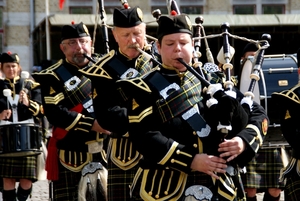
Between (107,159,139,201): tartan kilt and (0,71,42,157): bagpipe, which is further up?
(0,71,42,157): bagpipe

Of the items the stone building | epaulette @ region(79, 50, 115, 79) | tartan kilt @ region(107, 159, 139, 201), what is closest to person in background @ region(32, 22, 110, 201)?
tartan kilt @ region(107, 159, 139, 201)

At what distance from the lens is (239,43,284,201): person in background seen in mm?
8594

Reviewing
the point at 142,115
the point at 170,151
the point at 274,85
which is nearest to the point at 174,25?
the point at 142,115

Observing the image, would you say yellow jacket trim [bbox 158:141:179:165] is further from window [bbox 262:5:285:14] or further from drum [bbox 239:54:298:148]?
window [bbox 262:5:285:14]

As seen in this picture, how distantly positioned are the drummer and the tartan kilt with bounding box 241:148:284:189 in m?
2.29

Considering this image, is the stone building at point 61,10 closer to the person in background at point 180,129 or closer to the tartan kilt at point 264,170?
the tartan kilt at point 264,170

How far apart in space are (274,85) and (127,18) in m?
2.90

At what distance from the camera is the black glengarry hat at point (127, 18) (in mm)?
6230

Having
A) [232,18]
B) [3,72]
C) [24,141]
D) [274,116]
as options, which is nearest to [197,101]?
[274,116]

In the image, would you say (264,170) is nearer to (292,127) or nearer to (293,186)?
(293,186)

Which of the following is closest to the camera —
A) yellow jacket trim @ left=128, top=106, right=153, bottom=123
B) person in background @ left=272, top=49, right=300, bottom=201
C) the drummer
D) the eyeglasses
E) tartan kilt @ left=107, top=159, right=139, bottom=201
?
yellow jacket trim @ left=128, top=106, right=153, bottom=123

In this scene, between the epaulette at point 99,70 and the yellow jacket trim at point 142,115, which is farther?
the epaulette at point 99,70

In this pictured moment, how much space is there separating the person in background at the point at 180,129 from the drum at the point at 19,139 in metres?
4.57

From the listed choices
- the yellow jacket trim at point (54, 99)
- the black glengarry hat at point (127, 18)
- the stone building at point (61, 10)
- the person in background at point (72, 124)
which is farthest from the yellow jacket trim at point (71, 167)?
the stone building at point (61, 10)
